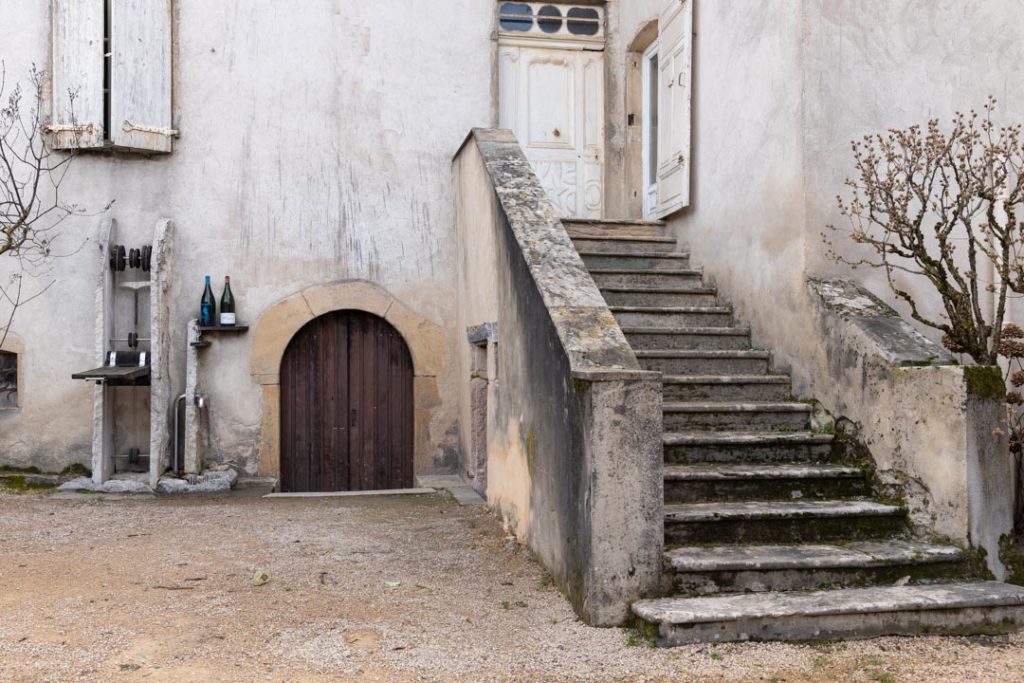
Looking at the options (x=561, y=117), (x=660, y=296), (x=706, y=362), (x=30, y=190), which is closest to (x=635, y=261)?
(x=660, y=296)

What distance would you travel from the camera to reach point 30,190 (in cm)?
742

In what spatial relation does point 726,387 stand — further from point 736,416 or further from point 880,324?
point 880,324

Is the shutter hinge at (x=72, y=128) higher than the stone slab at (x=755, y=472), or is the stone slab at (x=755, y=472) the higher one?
the shutter hinge at (x=72, y=128)

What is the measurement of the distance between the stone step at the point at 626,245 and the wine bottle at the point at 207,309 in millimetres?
2985

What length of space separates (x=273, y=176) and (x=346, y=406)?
199cm

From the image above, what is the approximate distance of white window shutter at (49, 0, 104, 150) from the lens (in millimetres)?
7316

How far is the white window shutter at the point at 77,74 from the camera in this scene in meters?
7.32

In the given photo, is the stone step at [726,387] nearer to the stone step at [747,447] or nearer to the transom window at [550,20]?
the stone step at [747,447]

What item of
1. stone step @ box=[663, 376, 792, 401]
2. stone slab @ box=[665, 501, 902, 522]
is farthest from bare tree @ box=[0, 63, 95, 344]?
stone slab @ box=[665, 501, 902, 522]

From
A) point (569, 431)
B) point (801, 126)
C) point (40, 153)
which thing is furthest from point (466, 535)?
point (40, 153)

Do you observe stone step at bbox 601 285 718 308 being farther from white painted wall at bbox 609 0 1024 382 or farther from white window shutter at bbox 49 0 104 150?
white window shutter at bbox 49 0 104 150

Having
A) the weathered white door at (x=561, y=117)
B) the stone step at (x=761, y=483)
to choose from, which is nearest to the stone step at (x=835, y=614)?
the stone step at (x=761, y=483)

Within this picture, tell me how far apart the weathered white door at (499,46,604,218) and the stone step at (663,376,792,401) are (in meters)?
3.36

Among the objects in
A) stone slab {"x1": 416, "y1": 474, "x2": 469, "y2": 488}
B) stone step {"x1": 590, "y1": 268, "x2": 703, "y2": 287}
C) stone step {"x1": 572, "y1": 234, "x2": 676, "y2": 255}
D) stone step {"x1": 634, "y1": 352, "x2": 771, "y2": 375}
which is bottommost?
stone slab {"x1": 416, "y1": 474, "x2": 469, "y2": 488}
